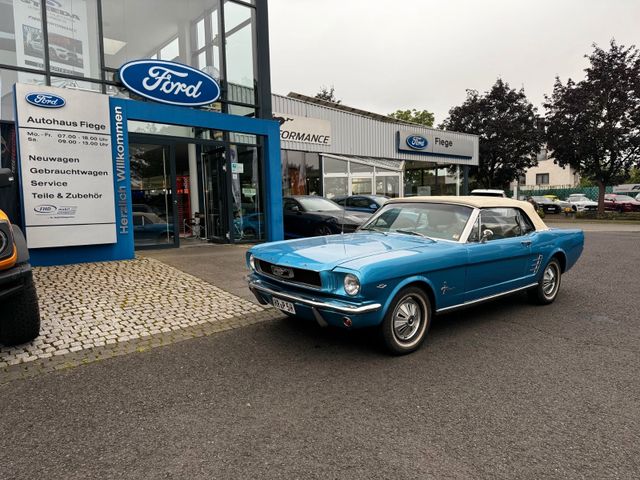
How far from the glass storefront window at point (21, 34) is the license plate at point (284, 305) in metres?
7.60

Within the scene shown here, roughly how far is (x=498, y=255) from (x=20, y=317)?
4723 mm

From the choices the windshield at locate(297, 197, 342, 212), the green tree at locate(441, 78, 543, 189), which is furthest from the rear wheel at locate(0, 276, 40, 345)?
the green tree at locate(441, 78, 543, 189)

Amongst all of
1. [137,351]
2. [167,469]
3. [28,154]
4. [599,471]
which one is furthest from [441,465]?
[28,154]

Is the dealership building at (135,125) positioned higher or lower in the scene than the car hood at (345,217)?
higher

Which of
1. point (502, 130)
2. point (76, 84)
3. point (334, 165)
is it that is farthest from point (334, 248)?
point (502, 130)

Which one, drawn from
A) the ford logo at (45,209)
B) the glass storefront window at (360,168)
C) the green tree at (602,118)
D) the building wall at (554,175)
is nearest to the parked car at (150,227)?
the ford logo at (45,209)

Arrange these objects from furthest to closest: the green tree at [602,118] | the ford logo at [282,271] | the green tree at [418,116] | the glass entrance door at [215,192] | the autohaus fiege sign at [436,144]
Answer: the green tree at [418,116] → the green tree at [602,118] → the autohaus fiege sign at [436,144] → the glass entrance door at [215,192] → the ford logo at [282,271]

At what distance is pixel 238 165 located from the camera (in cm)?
1173

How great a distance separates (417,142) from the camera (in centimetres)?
2164

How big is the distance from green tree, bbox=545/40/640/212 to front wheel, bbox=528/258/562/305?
2379 centimetres

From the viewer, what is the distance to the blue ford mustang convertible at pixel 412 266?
12.1 ft

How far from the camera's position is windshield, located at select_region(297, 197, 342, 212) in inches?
495

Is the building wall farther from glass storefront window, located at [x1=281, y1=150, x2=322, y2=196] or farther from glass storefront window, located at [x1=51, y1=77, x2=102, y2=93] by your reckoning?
glass storefront window, located at [x1=51, y1=77, x2=102, y2=93]

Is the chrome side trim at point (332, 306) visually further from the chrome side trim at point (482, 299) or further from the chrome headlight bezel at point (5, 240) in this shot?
the chrome headlight bezel at point (5, 240)
